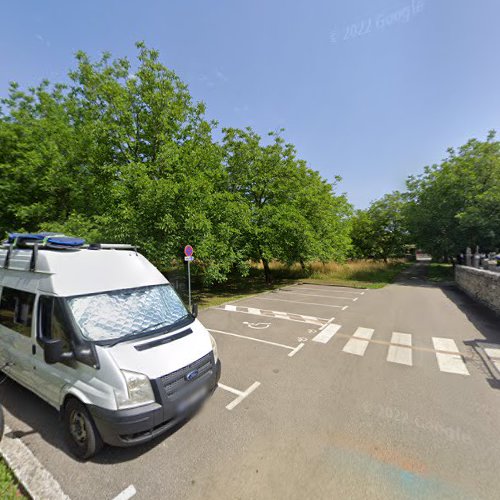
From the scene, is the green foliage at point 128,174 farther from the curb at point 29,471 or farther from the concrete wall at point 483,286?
the concrete wall at point 483,286

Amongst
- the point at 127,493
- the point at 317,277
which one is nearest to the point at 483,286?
the point at 317,277

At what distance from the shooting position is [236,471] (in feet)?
9.23

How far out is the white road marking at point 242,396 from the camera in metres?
4.08

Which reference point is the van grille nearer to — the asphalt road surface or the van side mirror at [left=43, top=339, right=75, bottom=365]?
the asphalt road surface

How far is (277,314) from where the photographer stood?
9.98 meters

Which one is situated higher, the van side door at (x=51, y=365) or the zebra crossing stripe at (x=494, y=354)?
the van side door at (x=51, y=365)

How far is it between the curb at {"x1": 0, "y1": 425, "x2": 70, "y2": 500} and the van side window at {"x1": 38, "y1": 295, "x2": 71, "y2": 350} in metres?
1.28

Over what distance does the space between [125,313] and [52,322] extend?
92 cm

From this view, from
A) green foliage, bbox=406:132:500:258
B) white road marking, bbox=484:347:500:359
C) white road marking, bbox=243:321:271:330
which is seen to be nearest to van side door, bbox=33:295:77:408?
white road marking, bbox=243:321:271:330

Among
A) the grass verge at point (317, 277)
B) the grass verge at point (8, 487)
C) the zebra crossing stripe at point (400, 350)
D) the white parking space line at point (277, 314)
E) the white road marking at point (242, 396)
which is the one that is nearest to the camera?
the grass verge at point (8, 487)

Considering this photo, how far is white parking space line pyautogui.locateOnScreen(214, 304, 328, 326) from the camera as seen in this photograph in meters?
9.02

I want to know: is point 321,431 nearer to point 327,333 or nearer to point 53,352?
point 53,352

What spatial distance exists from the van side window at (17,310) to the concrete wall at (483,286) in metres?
14.9

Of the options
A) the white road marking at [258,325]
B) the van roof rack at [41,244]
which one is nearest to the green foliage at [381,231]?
the white road marking at [258,325]
